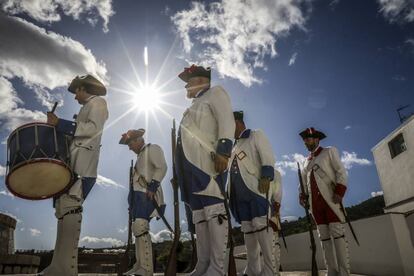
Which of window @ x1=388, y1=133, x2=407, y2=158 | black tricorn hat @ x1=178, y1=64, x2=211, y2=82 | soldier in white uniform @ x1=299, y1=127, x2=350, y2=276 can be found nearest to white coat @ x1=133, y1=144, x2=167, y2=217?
black tricorn hat @ x1=178, y1=64, x2=211, y2=82

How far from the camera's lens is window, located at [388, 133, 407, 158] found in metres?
17.0

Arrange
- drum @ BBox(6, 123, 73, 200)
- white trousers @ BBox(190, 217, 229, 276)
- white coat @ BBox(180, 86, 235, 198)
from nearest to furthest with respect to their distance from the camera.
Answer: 1. white trousers @ BBox(190, 217, 229, 276)
2. white coat @ BBox(180, 86, 235, 198)
3. drum @ BBox(6, 123, 73, 200)

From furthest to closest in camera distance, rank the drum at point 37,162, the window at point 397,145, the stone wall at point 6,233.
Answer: the window at point 397,145, the stone wall at point 6,233, the drum at point 37,162

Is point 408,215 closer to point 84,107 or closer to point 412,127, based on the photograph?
point 84,107

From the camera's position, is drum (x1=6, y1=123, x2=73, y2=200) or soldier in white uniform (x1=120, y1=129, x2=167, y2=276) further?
soldier in white uniform (x1=120, y1=129, x2=167, y2=276)

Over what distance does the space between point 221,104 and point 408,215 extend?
210 inches

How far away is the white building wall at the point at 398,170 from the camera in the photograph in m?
16.3

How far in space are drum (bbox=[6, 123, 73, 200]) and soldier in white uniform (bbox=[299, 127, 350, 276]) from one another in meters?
4.17

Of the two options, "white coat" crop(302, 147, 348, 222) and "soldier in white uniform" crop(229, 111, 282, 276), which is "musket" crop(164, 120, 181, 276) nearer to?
"soldier in white uniform" crop(229, 111, 282, 276)

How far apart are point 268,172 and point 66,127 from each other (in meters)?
2.81

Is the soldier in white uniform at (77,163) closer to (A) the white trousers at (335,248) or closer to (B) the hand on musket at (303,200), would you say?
(A) the white trousers at (335,248)

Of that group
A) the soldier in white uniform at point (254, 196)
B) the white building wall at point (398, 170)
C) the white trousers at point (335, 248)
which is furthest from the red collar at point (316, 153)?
the white building wall at point (398, 170)

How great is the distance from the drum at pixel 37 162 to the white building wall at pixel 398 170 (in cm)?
1681

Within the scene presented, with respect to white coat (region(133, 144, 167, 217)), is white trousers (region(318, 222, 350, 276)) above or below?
below
